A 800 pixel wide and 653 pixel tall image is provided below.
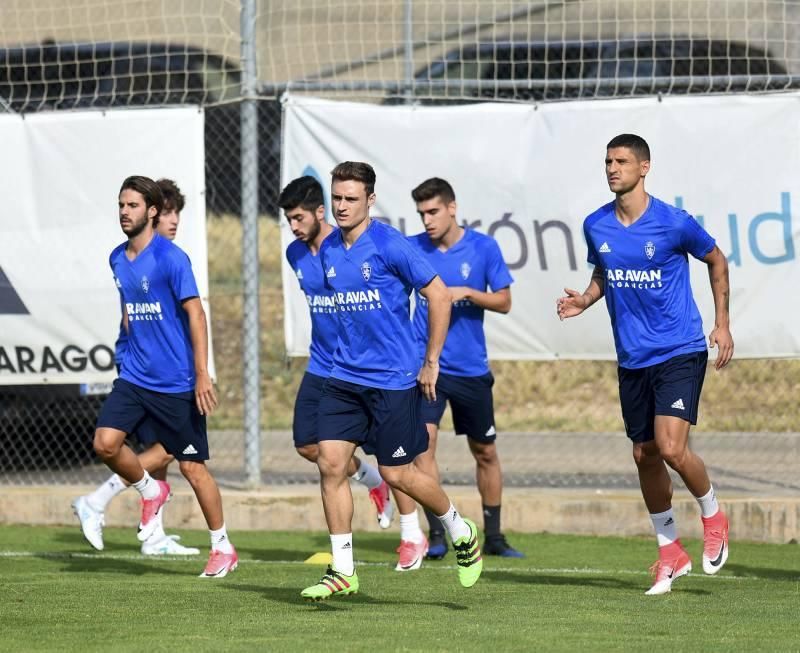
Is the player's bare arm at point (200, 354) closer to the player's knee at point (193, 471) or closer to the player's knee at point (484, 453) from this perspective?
the player's knee at point (193, 471)

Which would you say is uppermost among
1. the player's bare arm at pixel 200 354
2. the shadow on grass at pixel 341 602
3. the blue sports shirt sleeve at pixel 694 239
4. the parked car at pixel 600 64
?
the parked car at pixel 600 64

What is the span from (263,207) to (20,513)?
19.0 ft

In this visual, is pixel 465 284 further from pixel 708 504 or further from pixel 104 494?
pixel 104 494

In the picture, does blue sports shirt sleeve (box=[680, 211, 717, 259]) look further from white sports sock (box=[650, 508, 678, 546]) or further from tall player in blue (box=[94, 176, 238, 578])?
tall player in blue (box=[94, 176, 238, 578])

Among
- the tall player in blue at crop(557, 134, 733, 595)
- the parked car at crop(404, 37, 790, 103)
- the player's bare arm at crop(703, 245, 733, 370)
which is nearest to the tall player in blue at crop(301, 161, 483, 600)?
the tall player in blue at crop(557, 134, 733, 595)

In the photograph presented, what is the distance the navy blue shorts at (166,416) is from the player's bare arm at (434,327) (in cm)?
181

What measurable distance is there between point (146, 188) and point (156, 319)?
72 centimetres

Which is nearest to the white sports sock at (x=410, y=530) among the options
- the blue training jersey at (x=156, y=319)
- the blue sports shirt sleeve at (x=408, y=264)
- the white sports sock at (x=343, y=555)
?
the blue training jersey at (x=156, y=319)

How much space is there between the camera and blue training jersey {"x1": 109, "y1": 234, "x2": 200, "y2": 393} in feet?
27.2

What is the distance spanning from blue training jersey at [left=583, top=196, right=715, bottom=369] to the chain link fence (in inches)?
107

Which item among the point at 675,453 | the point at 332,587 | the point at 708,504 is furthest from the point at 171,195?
the point at 708,504

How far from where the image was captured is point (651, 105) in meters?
10.2

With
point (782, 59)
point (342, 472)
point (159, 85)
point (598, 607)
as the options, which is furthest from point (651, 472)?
point (159, 85)

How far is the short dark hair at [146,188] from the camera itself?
823cm
